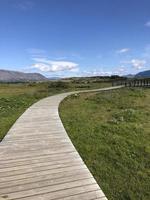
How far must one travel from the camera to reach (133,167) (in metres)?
8.93

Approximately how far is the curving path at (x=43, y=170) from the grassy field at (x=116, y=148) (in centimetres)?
100

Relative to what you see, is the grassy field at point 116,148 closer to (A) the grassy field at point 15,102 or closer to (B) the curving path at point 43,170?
(B) the curving path at point 43,170

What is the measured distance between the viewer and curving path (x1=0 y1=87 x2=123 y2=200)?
5.73 m

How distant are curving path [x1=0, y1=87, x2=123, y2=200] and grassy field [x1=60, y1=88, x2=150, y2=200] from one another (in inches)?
39.4

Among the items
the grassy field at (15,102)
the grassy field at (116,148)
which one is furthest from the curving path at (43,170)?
the grassy field at (15,102)

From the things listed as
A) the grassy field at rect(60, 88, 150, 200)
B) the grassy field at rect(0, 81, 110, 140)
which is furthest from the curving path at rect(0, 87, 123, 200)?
the grassy field at rect(0, 81, 110, 140)

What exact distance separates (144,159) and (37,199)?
5465mm

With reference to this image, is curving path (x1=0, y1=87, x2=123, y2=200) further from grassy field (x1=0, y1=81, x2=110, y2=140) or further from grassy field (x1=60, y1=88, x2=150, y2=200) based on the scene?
grassy field (x1=0, y1=81, x2=110, y2=140)

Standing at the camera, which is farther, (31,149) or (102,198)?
(31,149)

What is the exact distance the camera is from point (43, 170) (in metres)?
7.02

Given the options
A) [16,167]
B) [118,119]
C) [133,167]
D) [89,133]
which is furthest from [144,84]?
[16,167]

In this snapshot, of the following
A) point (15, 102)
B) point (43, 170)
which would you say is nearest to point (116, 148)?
point (43, 170)

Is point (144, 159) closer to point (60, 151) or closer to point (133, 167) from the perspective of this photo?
point (133, 167)

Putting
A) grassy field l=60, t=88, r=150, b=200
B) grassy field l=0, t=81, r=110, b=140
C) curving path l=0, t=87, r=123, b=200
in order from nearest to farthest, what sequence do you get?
curving path l=0, t=87, r=123, b=200, grassy field l=60, t=88, r=150, b=200, grassy field l=0, t=81, r=110, b=140
